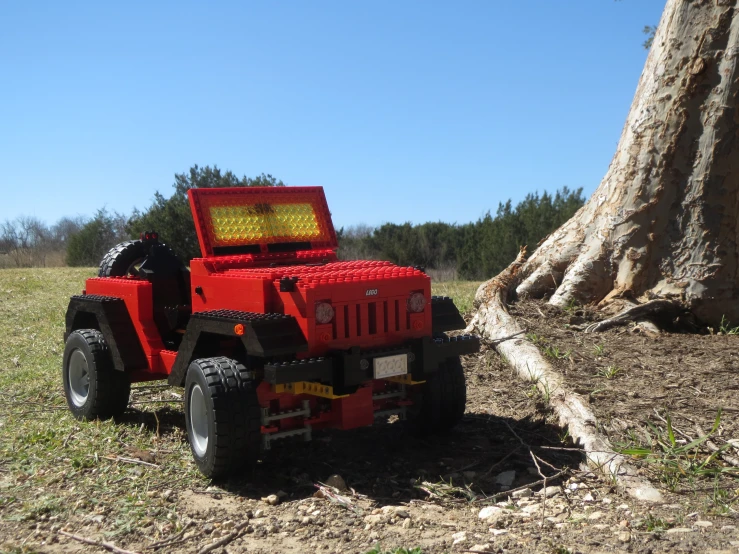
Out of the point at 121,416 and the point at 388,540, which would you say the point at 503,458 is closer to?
the point at 388,540

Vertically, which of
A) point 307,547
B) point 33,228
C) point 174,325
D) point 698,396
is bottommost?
point 307,547

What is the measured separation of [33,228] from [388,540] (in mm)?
37663

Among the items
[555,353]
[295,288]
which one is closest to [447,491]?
[295,288]

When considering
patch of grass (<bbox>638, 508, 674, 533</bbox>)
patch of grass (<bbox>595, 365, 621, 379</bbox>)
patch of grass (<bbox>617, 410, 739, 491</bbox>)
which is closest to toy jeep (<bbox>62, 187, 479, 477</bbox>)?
patch of grass (<bbox>617, 410, 739, 491</bbox>)

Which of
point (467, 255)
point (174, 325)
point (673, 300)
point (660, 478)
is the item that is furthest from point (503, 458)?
point (467, 255)

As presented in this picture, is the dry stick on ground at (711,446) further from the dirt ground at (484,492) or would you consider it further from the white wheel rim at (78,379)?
the white wheel rim at (78,379)

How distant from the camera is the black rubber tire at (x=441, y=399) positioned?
18.4 feet

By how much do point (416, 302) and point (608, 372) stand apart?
7.25ft

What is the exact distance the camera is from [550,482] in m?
4.87

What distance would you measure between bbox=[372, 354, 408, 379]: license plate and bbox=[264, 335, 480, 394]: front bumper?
28 millimetres

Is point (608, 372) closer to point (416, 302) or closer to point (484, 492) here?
point (416, 302)

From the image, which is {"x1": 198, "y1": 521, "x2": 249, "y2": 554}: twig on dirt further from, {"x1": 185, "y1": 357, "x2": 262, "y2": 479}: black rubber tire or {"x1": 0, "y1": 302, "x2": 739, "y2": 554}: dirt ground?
{"x1": 185, "y1": 357, "x2": 262, "y2": 479}: black rubber tire

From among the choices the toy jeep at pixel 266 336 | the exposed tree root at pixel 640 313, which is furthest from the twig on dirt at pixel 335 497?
the exposed tree root at pixel 640 313

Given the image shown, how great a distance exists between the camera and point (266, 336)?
4672 millimetres
